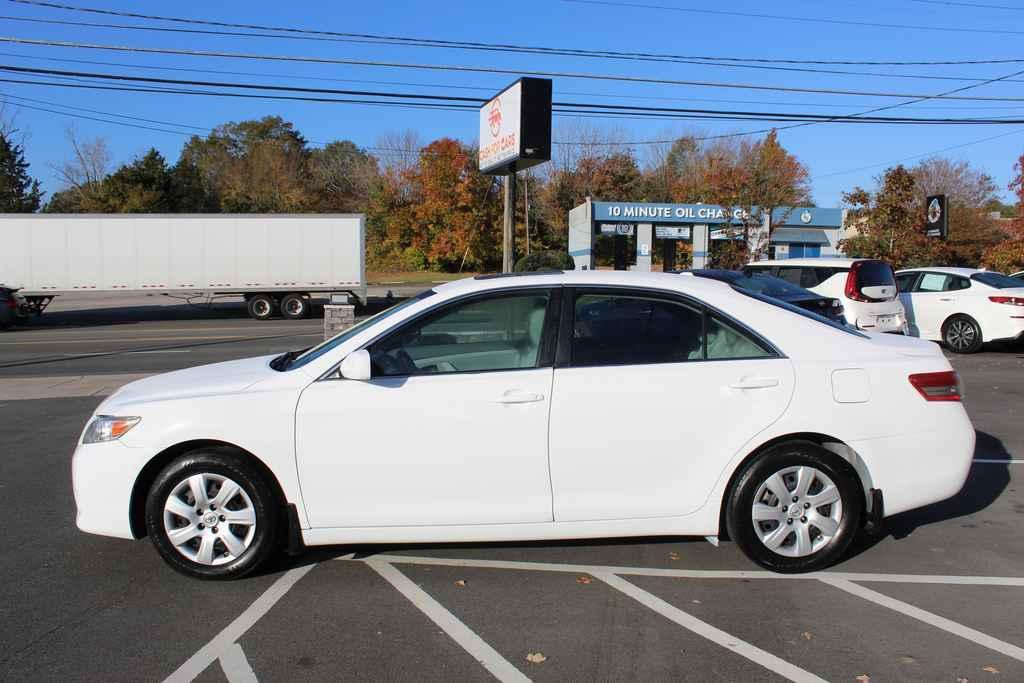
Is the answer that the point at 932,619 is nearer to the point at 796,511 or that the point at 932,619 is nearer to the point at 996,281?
the point at 796,511

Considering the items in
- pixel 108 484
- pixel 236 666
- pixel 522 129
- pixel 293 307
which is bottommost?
pixel 236 666

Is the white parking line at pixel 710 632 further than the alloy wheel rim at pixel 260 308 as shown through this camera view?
No

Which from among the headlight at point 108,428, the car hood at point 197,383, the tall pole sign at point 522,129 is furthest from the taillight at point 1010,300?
the headlight at point 108,428

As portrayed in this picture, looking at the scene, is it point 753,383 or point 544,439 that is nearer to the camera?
point 544,439

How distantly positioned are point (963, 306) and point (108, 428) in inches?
559

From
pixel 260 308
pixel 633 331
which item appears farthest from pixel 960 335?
pixel 260 308

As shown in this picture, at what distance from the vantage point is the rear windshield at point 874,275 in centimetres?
1337

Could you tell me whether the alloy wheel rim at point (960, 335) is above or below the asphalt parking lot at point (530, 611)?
above

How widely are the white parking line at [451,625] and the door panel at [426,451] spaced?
1.20 feet

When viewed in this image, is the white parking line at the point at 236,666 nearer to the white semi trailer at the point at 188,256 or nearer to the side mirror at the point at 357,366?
the side mirror at the point at 357,366

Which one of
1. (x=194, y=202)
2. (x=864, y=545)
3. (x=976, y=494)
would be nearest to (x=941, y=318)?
(x=976, y=494)

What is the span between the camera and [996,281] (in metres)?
14.4

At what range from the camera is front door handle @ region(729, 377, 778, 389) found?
444 cm

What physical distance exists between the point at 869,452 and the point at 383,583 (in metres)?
2.71
